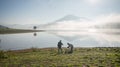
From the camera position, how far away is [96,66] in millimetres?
18062

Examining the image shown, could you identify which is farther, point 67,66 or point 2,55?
point 2,55

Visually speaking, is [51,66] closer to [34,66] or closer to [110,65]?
[34,66]

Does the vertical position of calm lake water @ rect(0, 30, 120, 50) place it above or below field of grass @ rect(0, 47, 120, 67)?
above

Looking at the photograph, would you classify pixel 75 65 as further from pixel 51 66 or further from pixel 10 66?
pixel 10 66

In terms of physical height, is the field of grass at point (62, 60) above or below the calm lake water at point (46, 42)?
below

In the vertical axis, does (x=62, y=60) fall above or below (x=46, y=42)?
below

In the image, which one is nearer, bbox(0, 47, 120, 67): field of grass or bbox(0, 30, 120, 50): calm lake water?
bbox(0, 47, 120, 67): field of grass

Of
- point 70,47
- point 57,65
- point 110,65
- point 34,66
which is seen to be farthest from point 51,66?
point 70,47

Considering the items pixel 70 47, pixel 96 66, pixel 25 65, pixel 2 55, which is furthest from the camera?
pixel 70 47

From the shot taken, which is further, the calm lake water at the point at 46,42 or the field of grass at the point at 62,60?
the calm lake water at the point at 46,42

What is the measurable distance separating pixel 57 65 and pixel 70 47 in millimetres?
12213

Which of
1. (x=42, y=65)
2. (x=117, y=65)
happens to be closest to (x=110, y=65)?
(x=117, y=65)

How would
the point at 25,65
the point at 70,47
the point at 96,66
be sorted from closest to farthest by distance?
the point at 96,66 → the point at 25,65 → the point at 70,47

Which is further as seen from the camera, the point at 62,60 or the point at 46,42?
the point at 46,42
